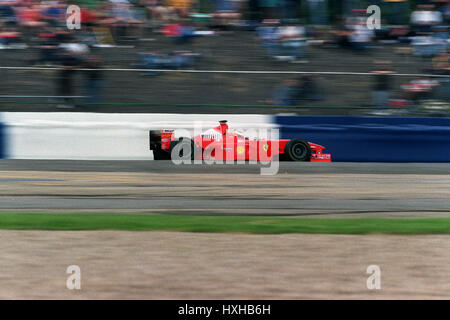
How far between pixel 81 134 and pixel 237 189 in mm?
3416

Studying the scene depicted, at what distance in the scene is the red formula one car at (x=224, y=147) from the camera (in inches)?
379

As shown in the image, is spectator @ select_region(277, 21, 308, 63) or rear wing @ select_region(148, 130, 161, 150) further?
spectator @ select_region(277, 21, 308, 63)

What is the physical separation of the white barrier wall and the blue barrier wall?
753mm

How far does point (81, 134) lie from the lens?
9.73 m

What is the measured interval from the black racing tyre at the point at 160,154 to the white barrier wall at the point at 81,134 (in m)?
0.11

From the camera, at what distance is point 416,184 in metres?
7.82

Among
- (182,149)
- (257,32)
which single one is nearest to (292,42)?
(257,32)

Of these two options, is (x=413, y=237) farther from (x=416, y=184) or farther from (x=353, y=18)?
(x=353, y=18)

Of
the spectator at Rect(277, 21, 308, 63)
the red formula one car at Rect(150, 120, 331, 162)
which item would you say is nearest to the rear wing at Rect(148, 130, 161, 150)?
the red formula one car at Rect(150, 120, 331, 162)

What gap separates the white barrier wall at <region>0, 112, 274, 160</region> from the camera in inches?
381

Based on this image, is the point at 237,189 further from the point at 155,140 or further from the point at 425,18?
the point at 425,18
